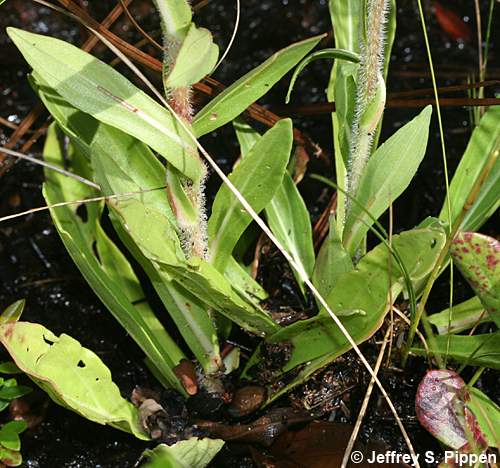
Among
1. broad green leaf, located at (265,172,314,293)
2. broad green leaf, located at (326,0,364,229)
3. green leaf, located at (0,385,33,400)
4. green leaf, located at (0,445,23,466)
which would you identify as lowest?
green leaf, located at (0,445,23,466)

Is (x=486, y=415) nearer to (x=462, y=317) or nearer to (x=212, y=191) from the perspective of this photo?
(x=462, y=317)

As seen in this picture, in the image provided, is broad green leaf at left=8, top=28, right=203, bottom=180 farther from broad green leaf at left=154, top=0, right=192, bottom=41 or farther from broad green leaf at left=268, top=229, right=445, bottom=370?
broad green leaf at left=268, top=229, right=445, bottom=370

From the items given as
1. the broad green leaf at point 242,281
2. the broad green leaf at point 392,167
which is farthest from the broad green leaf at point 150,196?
the broad green leaf at point 392,167

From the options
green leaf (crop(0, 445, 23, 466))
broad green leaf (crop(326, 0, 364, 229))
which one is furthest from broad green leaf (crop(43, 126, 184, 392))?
broad green leaf (crop(326, 0, 364, 229))

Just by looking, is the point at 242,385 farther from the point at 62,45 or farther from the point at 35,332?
the point at 62,45

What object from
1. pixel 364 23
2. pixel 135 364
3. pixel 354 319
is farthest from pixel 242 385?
pixel 364 23

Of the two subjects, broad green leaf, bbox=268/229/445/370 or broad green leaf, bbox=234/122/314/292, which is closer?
broad green leaf, bbox=268/229/445/370
